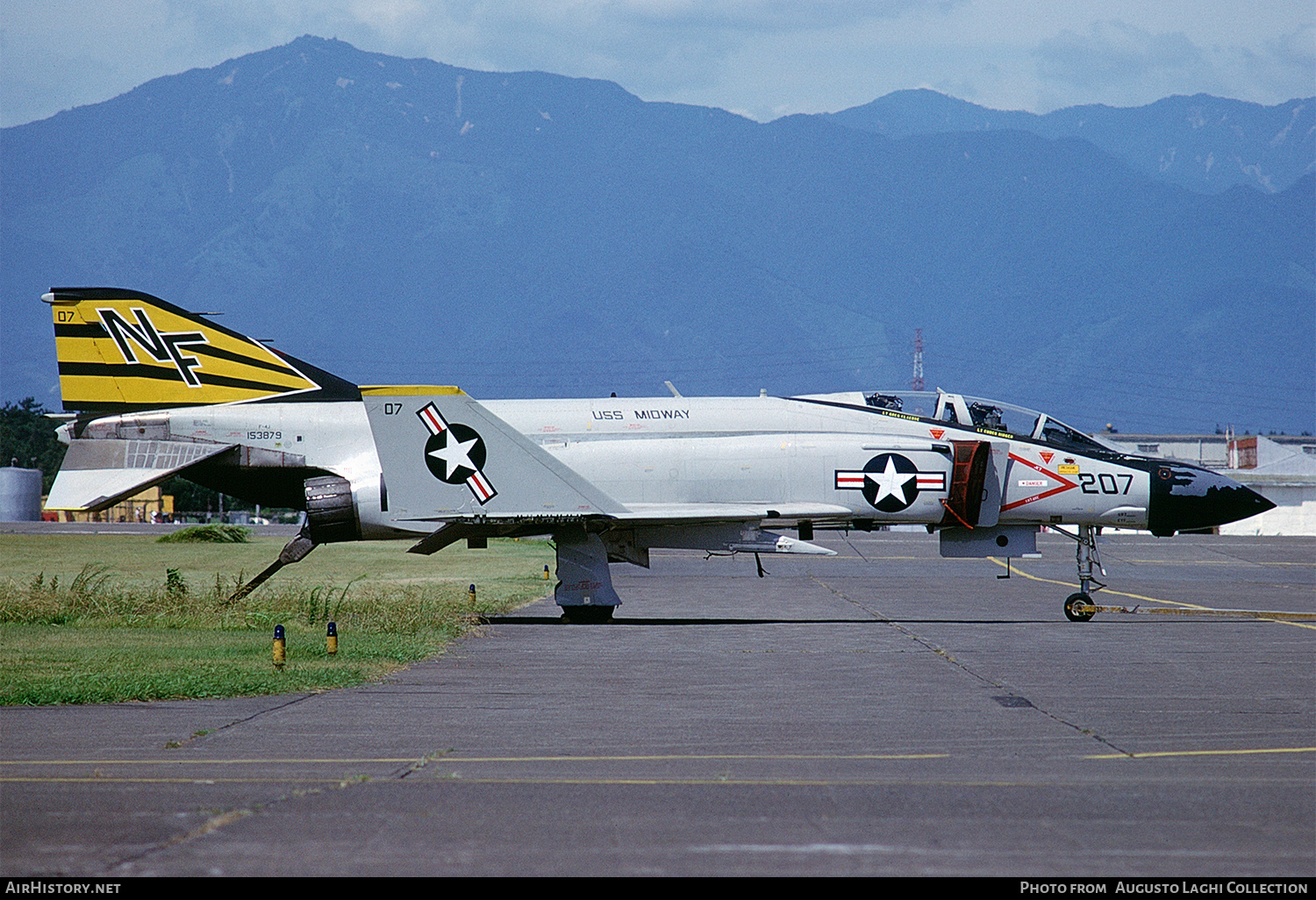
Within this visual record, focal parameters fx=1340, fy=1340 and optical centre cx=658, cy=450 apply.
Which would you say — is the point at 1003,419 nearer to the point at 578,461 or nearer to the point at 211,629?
the point at 578,461

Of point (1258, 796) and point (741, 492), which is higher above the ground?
point (741, 492)

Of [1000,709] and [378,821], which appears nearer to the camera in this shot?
[378,821]

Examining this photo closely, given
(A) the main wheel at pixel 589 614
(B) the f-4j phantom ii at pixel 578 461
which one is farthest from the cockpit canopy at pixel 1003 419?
(A) the main wheel at pixel 589 614

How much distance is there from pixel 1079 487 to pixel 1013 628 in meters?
2.98

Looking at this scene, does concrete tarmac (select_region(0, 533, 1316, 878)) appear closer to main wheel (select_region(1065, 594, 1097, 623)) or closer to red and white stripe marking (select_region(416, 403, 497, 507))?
main wheel (select_region(1065, 594, 1097, 623))

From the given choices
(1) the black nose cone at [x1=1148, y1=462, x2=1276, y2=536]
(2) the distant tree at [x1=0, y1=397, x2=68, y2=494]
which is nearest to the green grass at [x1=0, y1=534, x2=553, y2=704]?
(1) the black nose cone at [x1=1148, y1=462, x2=1276, y2=536]

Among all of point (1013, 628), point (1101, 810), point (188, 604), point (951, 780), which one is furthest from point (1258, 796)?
point (188, 604)

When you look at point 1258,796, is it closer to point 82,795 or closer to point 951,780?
point 951,780

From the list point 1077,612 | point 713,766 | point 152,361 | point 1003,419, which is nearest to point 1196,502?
point 1077,612

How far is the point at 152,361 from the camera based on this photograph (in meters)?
22.5

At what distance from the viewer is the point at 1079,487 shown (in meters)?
21.5

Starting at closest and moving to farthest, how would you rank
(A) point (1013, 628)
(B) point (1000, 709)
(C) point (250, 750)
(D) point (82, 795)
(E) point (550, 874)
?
(E) point (550, 874) → (D) point (82, 795) → (C) point (250, 750) → (B) point (1000, 709) → (A) point (1013, 628)

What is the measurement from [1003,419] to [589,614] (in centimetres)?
756

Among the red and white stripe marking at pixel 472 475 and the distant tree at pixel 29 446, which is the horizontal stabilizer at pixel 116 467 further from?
the distant tree at pixel 29 446
